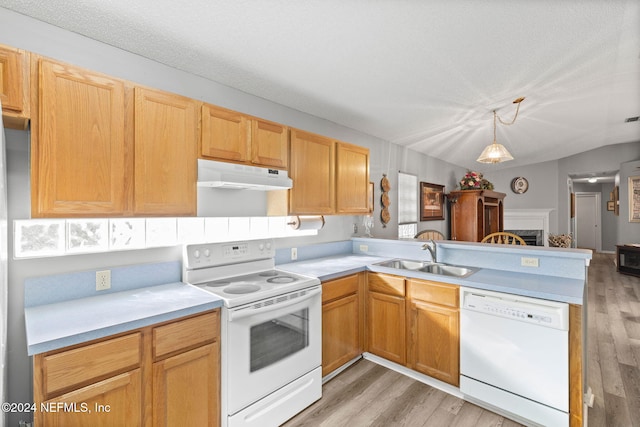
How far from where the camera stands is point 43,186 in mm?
1410

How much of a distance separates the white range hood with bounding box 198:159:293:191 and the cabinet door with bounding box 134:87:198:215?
7cm

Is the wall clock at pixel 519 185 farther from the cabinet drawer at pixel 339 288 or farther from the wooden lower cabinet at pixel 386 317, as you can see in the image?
the cabinet drawer at pixel 339 288

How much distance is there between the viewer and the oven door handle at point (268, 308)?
1749 millimetres

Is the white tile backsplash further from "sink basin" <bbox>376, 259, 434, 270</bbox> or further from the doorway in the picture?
the doorway

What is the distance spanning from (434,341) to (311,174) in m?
1.68

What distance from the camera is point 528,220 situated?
7.52m

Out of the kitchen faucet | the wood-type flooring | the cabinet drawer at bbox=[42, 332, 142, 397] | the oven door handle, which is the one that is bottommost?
the wood-type flooring

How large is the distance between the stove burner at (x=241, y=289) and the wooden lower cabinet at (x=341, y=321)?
613 mm

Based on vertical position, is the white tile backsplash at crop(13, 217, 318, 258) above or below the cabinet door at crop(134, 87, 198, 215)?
below

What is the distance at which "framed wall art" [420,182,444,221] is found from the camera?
5070 mm

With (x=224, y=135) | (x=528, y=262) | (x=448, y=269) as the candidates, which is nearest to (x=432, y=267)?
(x=448, y=269)

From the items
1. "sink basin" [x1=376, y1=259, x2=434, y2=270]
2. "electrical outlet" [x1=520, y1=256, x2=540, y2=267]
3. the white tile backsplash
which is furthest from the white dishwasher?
the white tile backsplash

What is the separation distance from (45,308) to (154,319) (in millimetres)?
620

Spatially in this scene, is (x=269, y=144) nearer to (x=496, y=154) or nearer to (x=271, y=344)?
(x=271, y=344)
